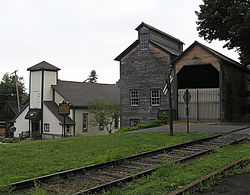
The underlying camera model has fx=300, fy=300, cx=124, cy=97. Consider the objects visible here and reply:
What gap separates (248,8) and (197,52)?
6.13 metres

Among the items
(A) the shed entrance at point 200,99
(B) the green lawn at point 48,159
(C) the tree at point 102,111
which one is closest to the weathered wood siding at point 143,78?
(A) the shed entrance at point 200,99

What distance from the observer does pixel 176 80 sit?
2678cm

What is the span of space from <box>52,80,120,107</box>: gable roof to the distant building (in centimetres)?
976

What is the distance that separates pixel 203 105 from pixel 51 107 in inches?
768

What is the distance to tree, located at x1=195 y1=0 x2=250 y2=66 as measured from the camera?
68.0 feet

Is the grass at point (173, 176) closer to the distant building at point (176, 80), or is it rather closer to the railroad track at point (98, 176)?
the railroad track at point (98, 176)

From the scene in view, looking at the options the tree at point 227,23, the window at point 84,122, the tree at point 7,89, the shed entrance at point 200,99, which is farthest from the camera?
the tree at point 7,89

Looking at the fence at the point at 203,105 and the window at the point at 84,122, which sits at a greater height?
the fence at the point at 203,105

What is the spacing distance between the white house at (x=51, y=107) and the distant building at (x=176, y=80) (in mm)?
8941

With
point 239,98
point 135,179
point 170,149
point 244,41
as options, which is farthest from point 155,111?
point 135,179

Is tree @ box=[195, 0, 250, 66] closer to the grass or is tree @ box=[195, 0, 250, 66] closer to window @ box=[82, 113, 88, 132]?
the grass

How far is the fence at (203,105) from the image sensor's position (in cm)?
2552

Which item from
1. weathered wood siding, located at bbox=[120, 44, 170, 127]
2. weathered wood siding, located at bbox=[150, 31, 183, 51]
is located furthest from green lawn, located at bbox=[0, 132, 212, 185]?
weathered wood siding, located at bbox=[150, 31, 183, 51]

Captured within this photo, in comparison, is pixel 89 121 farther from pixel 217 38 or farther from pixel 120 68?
pixel 217 38
